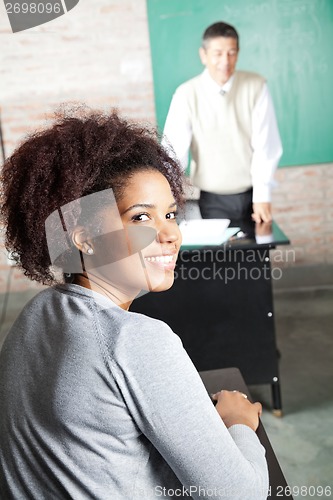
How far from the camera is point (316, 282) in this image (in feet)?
12.1

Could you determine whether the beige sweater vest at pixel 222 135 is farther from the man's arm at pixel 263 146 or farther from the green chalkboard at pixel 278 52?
the green chalkboard at pixel 278 52

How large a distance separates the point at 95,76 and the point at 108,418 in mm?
2898

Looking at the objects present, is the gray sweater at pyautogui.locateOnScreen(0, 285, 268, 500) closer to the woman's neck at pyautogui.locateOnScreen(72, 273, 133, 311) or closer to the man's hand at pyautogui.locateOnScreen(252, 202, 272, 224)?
the woman's neck at pyautogui.locateOnScreen(72, 273, 133, 311)

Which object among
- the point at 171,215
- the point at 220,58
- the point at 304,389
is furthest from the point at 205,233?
the point at 171,215

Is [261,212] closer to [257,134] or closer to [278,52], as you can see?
[257,134]

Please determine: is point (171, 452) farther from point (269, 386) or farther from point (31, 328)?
point (269, 386)

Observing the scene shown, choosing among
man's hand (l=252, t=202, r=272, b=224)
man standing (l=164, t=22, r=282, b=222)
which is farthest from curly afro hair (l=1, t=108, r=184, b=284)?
man standing (l=164, t=22, r=282, b=222)

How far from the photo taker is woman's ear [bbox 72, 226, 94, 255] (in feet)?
2.92

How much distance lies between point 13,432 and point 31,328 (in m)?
0.14

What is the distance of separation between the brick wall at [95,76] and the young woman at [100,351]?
245 centimetres

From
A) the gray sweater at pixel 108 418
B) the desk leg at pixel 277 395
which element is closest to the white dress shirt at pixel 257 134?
the desk leg at pixel 277 395

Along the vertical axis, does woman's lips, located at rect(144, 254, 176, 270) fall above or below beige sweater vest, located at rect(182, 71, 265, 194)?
above

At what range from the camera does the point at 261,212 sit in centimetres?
280

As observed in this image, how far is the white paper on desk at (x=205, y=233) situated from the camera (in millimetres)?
2316
